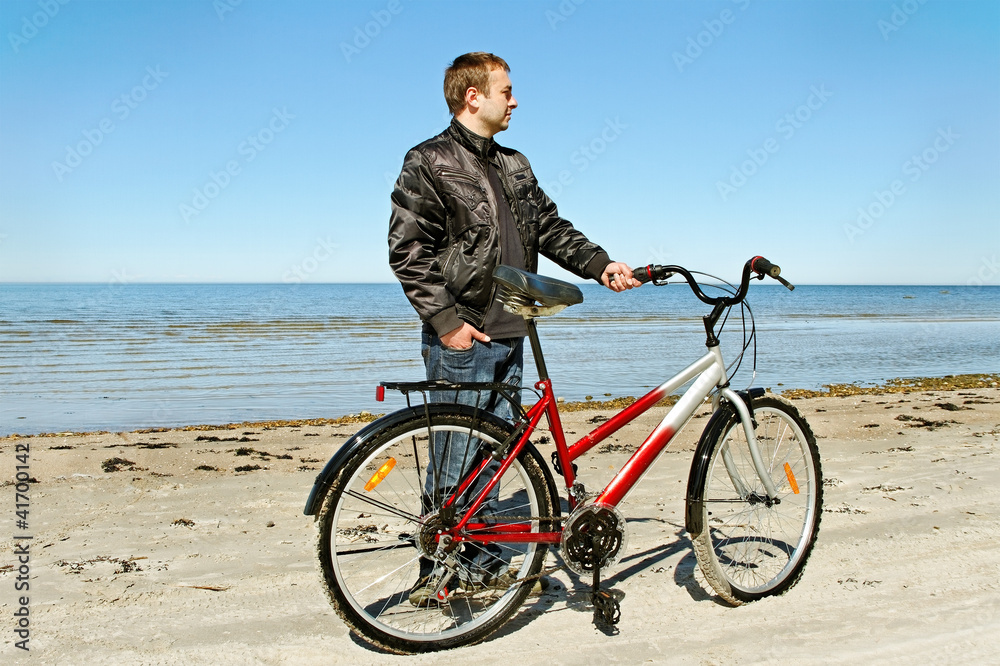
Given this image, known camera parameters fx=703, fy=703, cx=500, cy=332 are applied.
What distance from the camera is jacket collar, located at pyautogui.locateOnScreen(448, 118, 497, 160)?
2.88 meters

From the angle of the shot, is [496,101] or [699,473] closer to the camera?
[699,473]

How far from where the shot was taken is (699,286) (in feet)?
9.55

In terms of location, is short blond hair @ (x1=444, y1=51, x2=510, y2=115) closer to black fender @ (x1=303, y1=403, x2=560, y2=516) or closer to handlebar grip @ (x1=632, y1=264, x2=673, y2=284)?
handlebar grip @ (x1=632, y1=264, x2=673, y2=284)

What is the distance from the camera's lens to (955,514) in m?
3.87

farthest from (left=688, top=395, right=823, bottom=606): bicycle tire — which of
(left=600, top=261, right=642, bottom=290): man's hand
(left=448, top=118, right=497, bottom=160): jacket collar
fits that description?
(left=448, top=118, right=497, bottom=160): jacket collar

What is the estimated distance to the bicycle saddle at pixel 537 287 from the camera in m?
2.47

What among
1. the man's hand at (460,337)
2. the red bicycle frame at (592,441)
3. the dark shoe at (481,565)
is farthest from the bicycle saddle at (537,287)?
the dark shoe at (481,565)

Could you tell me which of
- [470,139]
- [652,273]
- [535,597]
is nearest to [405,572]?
[535,597]

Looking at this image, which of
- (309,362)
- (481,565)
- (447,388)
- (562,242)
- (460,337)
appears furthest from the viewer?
(309,362)

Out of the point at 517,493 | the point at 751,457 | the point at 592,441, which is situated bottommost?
the point at 517,493

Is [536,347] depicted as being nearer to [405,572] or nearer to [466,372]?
[466,372]

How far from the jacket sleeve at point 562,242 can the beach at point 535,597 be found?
1.41m

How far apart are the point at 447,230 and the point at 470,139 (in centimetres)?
40

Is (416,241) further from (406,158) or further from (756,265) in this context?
(756,265)
